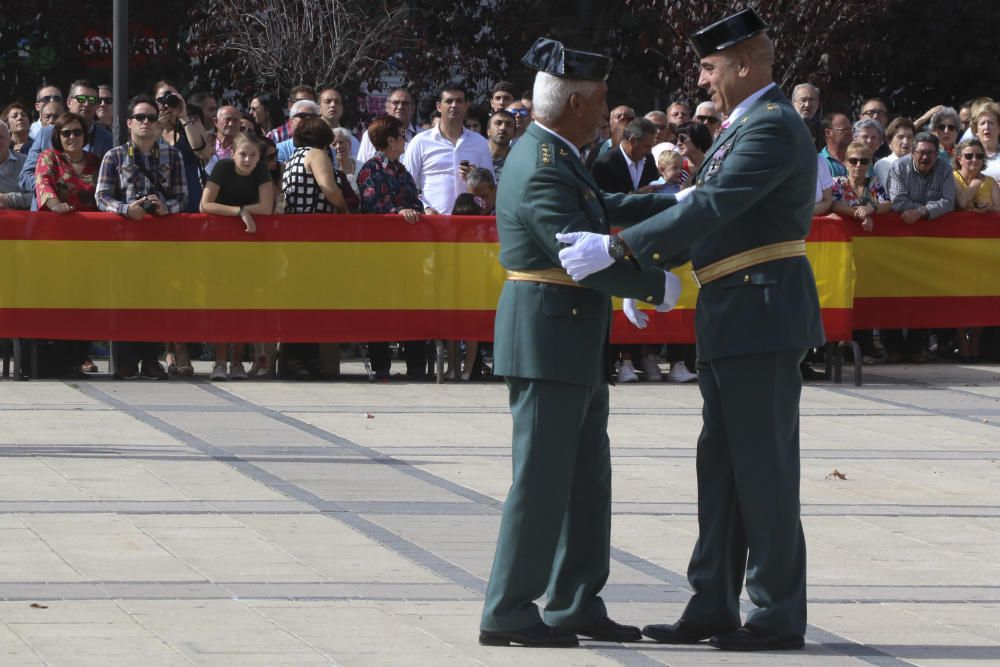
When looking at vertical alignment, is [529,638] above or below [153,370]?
below

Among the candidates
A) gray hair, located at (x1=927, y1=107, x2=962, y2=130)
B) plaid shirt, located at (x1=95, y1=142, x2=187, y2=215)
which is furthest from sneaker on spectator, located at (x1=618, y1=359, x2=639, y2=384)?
gray hair, located at (x1=927, y1=107, x2=962, y2=130)

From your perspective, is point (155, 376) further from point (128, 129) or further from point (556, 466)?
point (556, 466)

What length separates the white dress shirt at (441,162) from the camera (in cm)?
1545

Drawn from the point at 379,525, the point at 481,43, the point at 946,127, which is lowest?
the point at 379,525

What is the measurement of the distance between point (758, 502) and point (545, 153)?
1345 mm

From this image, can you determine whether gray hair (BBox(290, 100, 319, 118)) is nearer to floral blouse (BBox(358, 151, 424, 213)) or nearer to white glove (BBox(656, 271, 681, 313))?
floral blouse (BBox(358, 151, 424, 213))

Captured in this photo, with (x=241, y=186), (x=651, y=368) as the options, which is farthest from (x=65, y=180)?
(x=651, y=368)

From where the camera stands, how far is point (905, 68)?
89.5 feet

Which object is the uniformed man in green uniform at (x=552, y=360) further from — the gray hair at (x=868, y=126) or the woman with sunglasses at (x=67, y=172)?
the gray hair at (x=868, y=126)

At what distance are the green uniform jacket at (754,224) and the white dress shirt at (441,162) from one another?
8715 mm

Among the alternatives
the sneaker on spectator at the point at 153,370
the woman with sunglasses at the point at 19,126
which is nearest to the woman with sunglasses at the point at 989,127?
the sneaker on spectator at the point at 153,370

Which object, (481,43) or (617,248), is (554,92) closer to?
(617,248)

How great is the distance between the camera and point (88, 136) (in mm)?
15383

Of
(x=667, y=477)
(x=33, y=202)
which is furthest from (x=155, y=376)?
(x=667, y=477)
